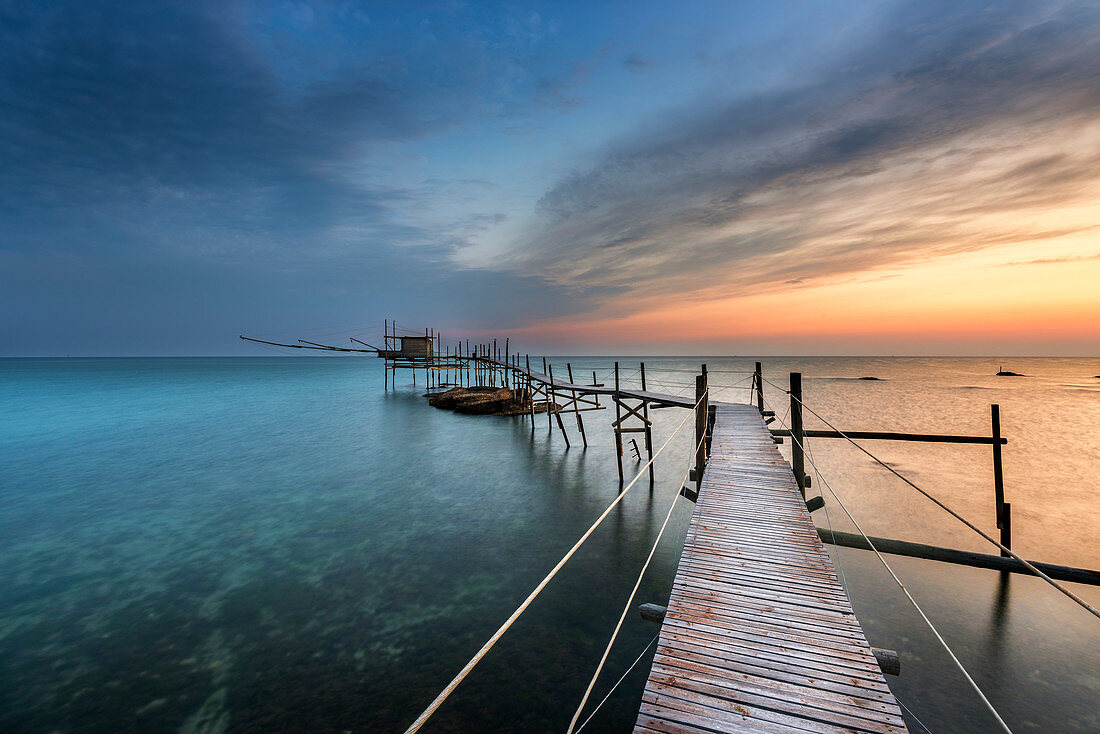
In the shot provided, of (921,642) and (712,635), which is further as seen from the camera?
(921,642)

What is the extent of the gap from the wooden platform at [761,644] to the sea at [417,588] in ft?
9.14

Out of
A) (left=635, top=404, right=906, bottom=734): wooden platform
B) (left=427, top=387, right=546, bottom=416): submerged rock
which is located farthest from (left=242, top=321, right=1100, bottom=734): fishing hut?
(left=427, top=387, right=546, bottom=416): submerged rock

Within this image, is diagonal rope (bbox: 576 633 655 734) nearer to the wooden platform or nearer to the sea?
the sea

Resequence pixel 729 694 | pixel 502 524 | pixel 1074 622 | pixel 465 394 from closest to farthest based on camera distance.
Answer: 1. pixel 729 694
2. pixel 1074 622
3. pixel 502 524
4. pixel 465 394

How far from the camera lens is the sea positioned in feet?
18.6

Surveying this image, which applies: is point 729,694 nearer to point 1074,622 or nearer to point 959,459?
point 1074,622

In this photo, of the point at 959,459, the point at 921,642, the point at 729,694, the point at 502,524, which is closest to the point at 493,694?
the point at 729,694

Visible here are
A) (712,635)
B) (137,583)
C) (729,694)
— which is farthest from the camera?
(137,583)

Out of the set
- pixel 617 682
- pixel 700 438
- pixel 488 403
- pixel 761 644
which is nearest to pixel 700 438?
pixel 700 438

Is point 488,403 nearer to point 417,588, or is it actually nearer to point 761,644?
point 417,588

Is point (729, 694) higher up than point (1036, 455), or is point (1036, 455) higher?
point (729, 694)

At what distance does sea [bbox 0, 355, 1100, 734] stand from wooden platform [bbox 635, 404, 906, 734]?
9.14ft

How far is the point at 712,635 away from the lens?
3.47 meters

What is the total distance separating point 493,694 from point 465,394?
96.2ft
